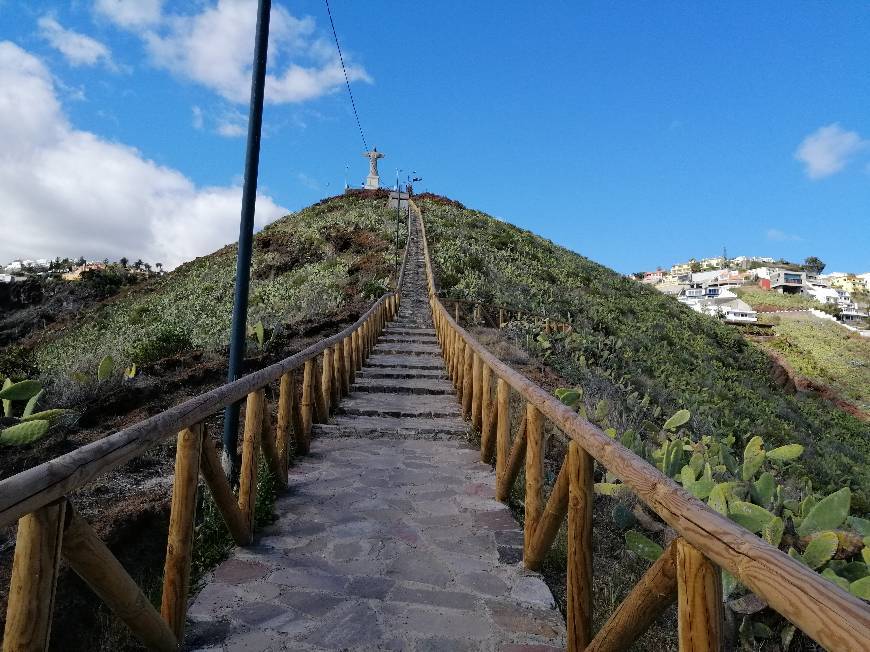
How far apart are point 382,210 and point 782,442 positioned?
32546 mm

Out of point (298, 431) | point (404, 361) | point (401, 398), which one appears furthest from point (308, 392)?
point (404, 361)

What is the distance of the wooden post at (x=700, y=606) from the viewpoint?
163 centimetres

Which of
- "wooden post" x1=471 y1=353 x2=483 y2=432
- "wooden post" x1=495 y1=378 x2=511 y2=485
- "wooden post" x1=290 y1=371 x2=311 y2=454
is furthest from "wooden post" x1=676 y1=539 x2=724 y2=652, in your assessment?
"wooden post" x1=471 y1=353 x2=483 y2=432

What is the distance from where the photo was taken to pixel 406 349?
12.3 metres

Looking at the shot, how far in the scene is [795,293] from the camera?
322ft

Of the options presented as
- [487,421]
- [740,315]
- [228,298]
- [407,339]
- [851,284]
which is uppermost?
[851,284]

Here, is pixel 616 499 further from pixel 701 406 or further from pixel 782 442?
pixel 782 442

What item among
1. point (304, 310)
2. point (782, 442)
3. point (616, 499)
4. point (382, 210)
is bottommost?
point (782, 442)

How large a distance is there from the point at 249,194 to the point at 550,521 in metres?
3.51

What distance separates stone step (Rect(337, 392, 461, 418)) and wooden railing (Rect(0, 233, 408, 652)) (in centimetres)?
219

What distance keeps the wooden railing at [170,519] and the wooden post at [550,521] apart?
70.0 inches

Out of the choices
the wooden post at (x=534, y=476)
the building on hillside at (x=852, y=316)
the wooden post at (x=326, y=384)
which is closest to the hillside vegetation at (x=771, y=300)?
the building on hillside at (x=852, y=316)

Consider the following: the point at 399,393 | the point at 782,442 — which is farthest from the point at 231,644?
the point at 782,442

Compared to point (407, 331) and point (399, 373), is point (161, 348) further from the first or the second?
point (399, 373)
